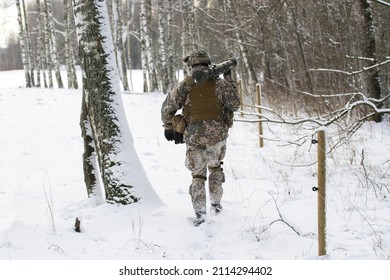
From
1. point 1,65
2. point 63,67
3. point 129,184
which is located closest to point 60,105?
point 129,184

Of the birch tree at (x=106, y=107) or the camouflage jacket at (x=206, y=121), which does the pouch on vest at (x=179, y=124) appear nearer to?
the camouflage jacket at (x=206, y=121)

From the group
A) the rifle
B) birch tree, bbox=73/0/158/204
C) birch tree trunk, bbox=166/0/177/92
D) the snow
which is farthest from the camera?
birch tree trunk, bbox=166/0/177/92

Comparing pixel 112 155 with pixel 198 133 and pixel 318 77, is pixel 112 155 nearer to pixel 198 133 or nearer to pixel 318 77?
pixel 198 133

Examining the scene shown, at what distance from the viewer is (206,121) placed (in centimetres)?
Answer: 426

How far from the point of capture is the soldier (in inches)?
167

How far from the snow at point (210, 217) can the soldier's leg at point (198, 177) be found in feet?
0.60

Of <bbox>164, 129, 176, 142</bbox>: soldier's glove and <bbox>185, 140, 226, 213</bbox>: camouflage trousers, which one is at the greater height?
<bbox>164, 129, 176, 142</bbox>: soldier's glove

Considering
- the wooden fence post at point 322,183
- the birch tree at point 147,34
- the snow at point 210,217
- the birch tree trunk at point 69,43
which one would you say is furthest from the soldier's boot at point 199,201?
the birch tree trunk at point 69,43

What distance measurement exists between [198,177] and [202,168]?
0.34 feet

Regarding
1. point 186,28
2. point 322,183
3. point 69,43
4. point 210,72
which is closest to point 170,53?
point 186,28

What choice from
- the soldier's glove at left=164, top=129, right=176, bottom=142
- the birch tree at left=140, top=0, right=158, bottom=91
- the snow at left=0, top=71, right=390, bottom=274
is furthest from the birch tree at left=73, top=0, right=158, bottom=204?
the birch tree at left=140, top=0, right=158, bottom=91

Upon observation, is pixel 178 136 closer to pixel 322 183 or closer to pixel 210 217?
pixel 210 217

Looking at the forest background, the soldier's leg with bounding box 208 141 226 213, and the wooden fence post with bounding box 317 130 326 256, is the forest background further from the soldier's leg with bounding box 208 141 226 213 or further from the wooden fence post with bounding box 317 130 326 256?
the wooden fence post with bounding box 317 130 326 256

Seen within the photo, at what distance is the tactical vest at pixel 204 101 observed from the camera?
4.23 metres
